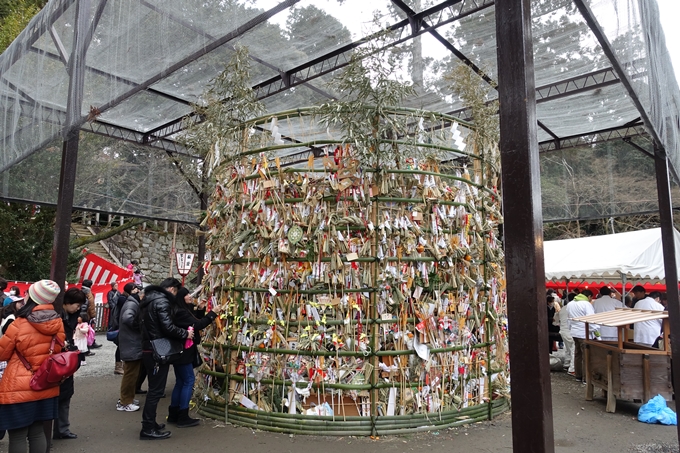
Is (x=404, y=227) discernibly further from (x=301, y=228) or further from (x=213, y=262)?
(x=213, y=262)

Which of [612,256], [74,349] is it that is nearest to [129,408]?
[74,349]

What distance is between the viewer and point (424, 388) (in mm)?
5625

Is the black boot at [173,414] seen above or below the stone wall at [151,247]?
below

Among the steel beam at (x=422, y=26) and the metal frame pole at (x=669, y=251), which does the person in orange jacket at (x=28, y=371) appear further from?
the metal frame pole at (x=669, y=251)

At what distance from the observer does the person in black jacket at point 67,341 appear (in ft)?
16.6

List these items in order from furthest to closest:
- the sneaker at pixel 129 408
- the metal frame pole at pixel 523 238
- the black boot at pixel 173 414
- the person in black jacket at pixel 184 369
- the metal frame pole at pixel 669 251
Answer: the sneaker at pixel 129 408 → the metal frame pole at pixel 669 251 → the black boot at pixel 173 414 → the person in black jacket at pixel 184 369 → the metal frame pole at pixel 523 238

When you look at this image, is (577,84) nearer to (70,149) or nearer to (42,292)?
(70,149)

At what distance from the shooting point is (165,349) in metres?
5.33

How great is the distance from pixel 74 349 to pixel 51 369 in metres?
0.91

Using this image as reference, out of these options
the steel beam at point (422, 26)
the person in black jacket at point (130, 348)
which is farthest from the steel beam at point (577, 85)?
the person in black jacket at point (130, 348)

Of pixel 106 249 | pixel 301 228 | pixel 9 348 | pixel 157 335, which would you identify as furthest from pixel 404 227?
pixel 106 249

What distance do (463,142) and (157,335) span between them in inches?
188

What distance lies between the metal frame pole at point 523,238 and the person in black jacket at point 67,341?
171 inches

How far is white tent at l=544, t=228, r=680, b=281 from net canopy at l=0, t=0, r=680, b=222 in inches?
66.4
